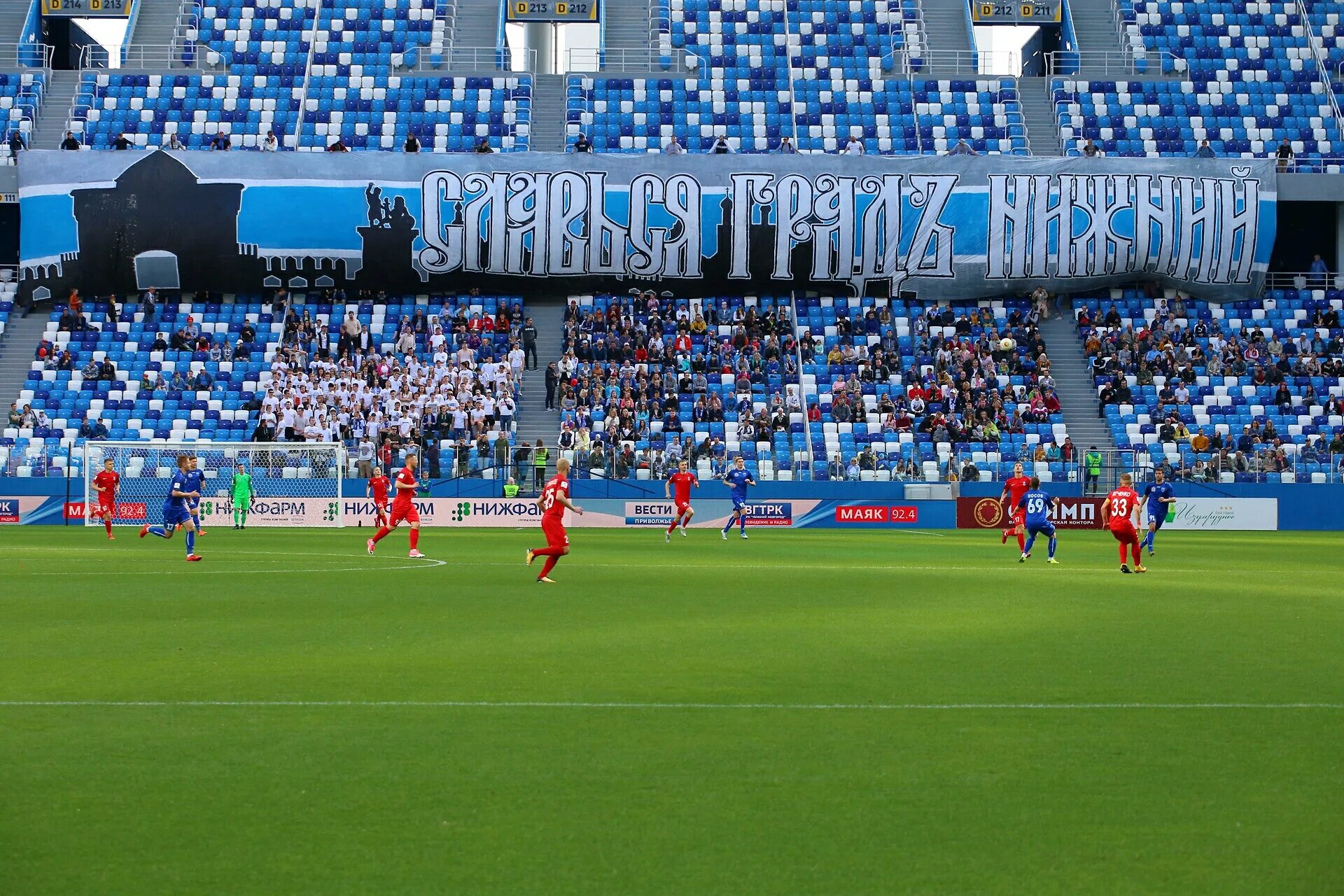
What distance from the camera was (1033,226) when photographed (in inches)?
2271

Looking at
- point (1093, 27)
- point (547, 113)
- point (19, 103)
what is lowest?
point (547, 113)

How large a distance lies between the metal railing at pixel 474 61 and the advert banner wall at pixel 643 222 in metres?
7.05

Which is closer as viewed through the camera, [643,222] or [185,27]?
[643,222]

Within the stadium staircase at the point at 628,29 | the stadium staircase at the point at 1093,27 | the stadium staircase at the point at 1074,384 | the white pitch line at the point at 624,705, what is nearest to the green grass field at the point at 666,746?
the white pitch line at the point at 624,705

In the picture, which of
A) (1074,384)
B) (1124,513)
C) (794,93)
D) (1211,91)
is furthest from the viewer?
(1211,91)

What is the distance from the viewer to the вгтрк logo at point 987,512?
47.2m

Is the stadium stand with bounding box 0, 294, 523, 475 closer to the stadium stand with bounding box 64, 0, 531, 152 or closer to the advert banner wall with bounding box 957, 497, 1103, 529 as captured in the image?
the stadium stand with bounding box 64, 0, 531, 152

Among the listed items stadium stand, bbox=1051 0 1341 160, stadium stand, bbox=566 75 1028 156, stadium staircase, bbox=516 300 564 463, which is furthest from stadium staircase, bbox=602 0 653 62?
stadium stand, bbox=1051 0 1341 160

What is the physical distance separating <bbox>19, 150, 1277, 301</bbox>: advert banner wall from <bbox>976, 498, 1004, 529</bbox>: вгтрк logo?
12.8 meters

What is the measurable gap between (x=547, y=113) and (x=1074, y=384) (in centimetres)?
2305

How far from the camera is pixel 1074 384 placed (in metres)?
54.3

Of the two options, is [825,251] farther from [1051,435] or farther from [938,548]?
[938,548]

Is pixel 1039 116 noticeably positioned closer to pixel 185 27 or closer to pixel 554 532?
pixel 185 27

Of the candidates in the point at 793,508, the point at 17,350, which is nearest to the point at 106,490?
the point at 17,350
